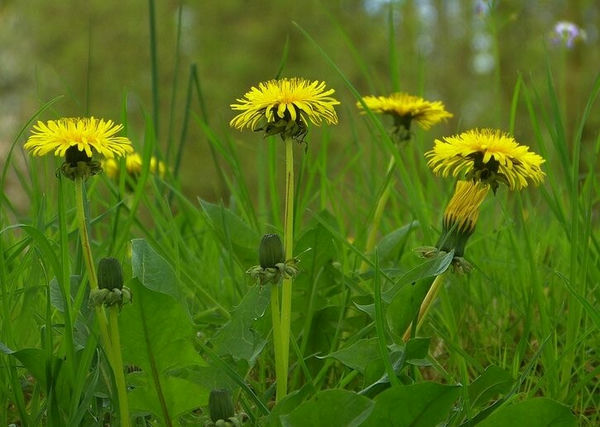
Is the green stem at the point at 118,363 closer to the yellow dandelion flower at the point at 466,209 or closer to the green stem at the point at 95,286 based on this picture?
the green stem at the point at 95,286

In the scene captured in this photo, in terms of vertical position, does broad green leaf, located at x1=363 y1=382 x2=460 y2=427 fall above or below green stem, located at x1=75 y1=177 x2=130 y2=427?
below

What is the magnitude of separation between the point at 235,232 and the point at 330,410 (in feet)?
1.88

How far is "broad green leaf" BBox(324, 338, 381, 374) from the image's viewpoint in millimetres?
1063

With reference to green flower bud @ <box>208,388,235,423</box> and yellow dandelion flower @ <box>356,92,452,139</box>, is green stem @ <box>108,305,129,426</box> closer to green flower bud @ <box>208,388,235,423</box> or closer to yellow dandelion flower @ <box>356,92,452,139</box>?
green flower bud @ <box>208,388,235,423</box>

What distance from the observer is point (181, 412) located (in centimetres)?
108

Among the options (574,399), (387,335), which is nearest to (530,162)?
(387,335)

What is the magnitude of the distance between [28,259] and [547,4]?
1081cm

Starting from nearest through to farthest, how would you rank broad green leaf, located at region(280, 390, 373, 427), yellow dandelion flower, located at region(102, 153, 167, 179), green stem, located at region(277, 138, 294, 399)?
broad green leaf, located at region(280, 390, 373, 427) → green stem, located at region(277, 138, 294, 399) → yellow dandelion flower, located at region(102, 153, 167, 179)

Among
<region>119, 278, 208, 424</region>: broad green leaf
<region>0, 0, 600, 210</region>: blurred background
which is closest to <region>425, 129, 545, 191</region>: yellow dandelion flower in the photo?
<region>119, 278, 208, 424</region>: broad green leaf

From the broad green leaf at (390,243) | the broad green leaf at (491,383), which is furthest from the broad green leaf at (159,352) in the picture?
the broad green leaf at (390,243)

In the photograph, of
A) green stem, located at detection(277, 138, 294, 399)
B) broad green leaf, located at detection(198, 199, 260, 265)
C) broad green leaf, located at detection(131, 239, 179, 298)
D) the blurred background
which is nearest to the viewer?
green stem, located at detection(277, 138, 294, 399)

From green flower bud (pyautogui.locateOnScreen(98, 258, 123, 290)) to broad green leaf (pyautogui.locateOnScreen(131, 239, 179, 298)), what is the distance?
19 centimetres

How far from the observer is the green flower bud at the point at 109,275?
92 cm

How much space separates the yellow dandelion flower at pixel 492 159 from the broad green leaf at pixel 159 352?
384 millimetres
